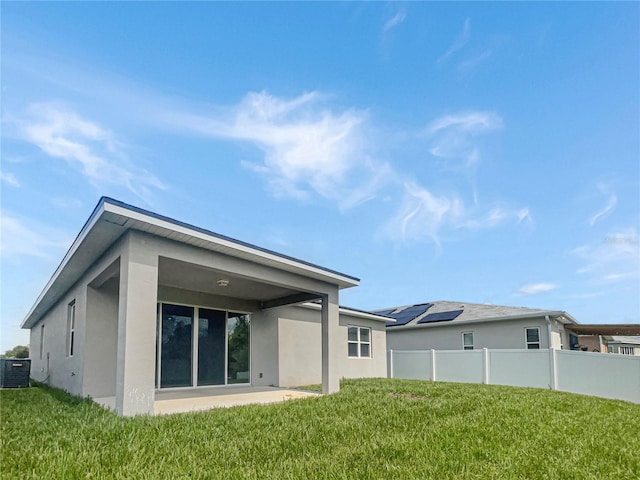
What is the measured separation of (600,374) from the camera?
1275cm

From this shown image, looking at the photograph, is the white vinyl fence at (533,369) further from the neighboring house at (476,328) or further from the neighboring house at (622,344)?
the neighboring house at (622,344)

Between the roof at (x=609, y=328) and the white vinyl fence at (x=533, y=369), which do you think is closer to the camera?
the white vinyl fence at (x=533, y=369)

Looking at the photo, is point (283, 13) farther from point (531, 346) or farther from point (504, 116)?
point (531, 346)

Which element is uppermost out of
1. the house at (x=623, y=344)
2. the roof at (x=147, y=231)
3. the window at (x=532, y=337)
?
the roof at (x=147, y=231)

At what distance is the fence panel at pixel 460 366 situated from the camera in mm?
16000

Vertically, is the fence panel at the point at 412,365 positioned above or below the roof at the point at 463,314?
below

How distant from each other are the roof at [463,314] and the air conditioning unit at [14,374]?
621 inches

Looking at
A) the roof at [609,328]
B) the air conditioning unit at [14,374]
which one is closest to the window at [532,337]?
the roof at [609,328]

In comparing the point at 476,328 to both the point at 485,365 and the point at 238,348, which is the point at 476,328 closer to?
the point at 485,365

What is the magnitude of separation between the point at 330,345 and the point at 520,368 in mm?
7699

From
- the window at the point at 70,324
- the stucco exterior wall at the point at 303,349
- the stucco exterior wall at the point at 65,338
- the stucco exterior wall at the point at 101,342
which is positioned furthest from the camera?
the stucco exterior wall at the point at 303,349

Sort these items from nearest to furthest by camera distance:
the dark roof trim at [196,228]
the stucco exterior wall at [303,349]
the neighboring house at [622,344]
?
the dark roof trim at [196,228]
the stucco exterior wall at [303,349]
the neighboring house at [622,344]

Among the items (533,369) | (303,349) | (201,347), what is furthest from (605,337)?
(201,347)

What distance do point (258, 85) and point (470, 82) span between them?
20.2ft
